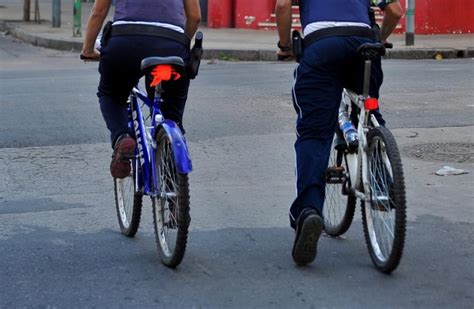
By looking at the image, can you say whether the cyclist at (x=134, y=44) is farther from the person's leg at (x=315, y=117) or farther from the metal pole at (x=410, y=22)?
the metal pole at (x=410, y=22)

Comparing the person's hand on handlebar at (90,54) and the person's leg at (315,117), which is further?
the person's hand on handlebar at (90,54)

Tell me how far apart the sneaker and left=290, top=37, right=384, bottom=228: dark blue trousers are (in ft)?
3.09

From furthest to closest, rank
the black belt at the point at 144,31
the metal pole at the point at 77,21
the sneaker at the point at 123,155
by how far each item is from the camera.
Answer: the metal pole at the point at 77,21
the sneaker at the point at 123,155
the black belt at the point at 144,31

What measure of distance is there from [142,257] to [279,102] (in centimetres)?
607

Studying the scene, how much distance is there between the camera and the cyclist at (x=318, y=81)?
5215 millimetres

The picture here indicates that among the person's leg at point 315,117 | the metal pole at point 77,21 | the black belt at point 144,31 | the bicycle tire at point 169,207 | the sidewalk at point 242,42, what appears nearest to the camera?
the bicycle tire at point 169,207

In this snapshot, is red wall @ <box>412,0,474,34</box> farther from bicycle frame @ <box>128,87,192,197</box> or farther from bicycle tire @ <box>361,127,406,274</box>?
bicycle tire @ <box>361,127,406,274</box>

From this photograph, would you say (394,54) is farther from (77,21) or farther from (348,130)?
(348,130)

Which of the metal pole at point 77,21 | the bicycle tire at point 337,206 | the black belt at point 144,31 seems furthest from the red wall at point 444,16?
the black belt at point 144,31

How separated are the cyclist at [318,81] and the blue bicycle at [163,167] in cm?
60

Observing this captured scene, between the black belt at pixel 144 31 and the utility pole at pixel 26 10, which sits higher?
the utility pole at pixel 26 10

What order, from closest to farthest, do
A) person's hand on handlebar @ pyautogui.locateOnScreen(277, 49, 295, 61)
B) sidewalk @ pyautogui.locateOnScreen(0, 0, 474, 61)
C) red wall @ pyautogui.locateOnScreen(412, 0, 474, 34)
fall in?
person's hand on handlebar @ pyautogui.locateOnScreen(277, 49, 295, 61) → sidewalk @ pyautogui.locateOnScreen(0, 0, 474, 61) → red wall @ pyautogui.locateOnScreen(412, 0, 474, 34)

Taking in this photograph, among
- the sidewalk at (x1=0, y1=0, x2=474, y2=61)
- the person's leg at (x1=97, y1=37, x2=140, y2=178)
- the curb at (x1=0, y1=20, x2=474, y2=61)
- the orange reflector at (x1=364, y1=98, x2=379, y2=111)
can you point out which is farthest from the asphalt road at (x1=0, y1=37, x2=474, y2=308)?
the sidewalk at (x1=0, y1=0, x2=474, y2=61)

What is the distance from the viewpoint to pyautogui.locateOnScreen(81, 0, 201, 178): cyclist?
5398 mm
